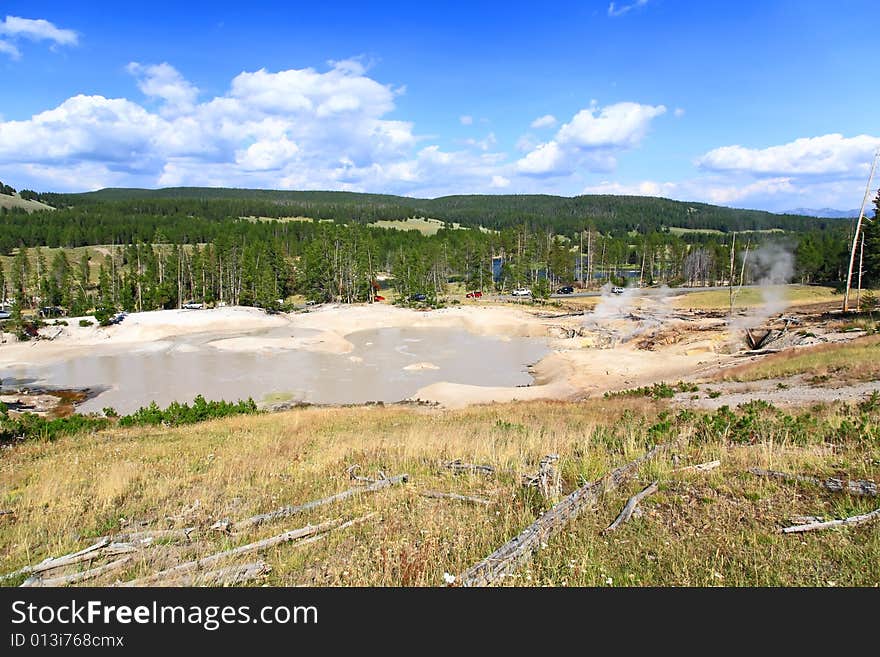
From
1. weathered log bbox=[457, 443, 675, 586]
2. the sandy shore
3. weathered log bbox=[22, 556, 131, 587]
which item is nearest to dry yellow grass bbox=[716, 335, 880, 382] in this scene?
the sandy shore

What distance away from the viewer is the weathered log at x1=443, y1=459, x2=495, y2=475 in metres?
10.3

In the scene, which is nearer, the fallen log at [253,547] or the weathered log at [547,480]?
Result: the fallen log at [253,547]

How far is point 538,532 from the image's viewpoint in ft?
22.4

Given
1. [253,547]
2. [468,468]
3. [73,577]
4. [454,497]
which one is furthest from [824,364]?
[73,577]

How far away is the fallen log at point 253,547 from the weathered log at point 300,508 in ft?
2.72

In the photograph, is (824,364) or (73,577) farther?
(824,364)

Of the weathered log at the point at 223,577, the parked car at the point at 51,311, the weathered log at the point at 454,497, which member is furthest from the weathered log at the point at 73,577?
the parked car at the point at 51,311

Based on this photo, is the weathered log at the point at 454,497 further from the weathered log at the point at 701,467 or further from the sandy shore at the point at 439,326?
the sandy shore at the point at 439,326

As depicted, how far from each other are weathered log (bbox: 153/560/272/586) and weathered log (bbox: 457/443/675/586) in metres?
2.46

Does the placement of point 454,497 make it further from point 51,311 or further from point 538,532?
point 51,311

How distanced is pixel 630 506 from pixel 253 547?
5334mm

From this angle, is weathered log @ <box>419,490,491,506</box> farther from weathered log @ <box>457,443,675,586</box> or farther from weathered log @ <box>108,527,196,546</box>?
weathered log @ <box>108,527,196,546</box>

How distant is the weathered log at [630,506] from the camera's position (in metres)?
7.21

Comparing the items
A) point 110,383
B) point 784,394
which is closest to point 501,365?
point 784,394
